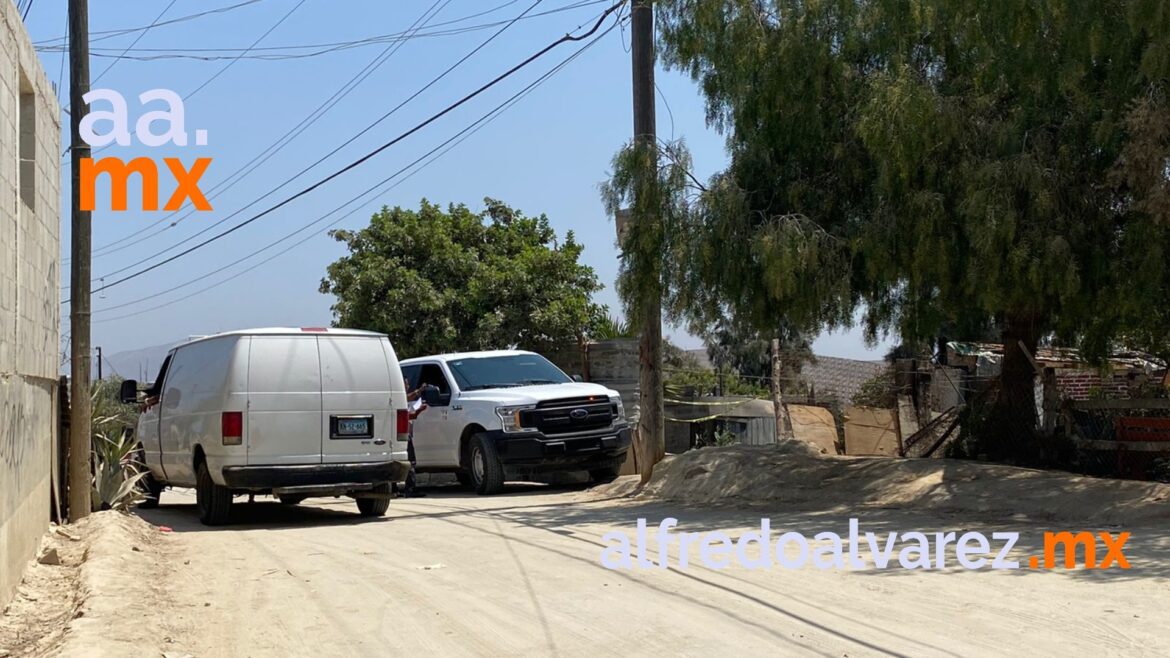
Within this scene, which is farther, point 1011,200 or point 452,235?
point 452,235

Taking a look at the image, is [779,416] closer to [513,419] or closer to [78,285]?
[513,419]

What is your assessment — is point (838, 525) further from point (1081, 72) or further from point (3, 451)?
point (3, 451)

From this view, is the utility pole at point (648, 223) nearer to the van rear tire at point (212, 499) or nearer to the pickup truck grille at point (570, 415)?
the pickup truck grille at point (570, 415)

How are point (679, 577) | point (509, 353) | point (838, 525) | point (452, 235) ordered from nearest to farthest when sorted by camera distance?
point (679, 577) → point (838, 525) → point (509, 353) → point (452, 235)

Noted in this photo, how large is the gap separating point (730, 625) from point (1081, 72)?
907 centimetres

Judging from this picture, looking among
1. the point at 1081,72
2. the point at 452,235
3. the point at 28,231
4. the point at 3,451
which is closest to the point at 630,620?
the point at 3,451

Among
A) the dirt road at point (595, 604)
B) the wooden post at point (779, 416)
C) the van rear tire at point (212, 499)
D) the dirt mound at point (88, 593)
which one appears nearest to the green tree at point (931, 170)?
the dirt road at point (595, 604)

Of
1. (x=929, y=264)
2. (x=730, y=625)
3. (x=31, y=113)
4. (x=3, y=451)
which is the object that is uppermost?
(x=31, y=113)

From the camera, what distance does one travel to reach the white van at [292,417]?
545 inches

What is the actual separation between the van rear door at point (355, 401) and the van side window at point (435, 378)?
451cm

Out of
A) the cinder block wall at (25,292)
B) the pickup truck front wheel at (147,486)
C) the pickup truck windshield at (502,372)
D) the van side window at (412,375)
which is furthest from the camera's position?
the van side window at (412,375)

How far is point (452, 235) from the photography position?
3102 centimetres

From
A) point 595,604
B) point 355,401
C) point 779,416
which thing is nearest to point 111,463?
point 355,401

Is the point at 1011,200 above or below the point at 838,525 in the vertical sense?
above
